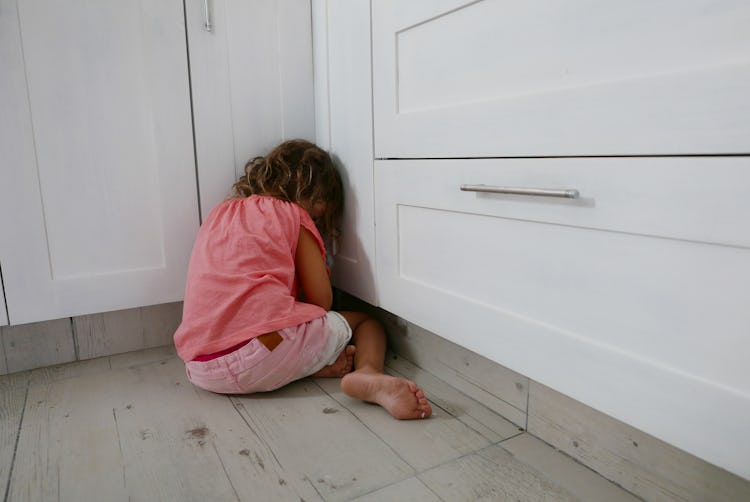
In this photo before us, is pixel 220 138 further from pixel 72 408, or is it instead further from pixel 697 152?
pixel 697 152

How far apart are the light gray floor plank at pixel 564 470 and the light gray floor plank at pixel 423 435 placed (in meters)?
0.06

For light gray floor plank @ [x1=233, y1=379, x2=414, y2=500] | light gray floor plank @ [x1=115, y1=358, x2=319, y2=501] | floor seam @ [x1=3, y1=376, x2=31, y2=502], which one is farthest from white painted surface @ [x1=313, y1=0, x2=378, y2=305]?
floor seam @ [x1=3, y1=376, x2=31, y2=502]

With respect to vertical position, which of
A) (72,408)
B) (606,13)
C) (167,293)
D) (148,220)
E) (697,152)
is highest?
(606,13)

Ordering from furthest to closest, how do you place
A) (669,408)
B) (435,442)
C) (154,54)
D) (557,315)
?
(154,54), (435,442), (557,315), (669,408)

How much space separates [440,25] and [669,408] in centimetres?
68

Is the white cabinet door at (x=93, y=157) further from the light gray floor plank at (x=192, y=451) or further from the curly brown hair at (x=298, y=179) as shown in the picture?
the light gray floor plank at (x=192, y=451)

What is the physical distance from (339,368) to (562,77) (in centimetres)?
73

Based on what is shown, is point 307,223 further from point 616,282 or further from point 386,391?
point 616,282

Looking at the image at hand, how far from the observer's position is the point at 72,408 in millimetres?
1032

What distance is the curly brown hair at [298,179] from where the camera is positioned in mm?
1206

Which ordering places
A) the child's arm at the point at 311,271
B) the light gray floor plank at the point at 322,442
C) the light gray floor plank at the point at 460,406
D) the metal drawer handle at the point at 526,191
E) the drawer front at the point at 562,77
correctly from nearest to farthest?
the drawer front at the point at 562,77
the metal drawer handle at the point at 526,191
the light gray floor plank at the point at 322,442
the light gray floor plank at the point at 460,406
the child's arm at the point at 311,271

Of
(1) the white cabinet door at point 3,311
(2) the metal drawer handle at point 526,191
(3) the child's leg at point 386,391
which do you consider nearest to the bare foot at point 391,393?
(3) the child's leg at point 386,391

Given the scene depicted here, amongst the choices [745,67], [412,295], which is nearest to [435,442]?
[412,295]

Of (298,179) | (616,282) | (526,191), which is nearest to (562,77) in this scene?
(526,191)
